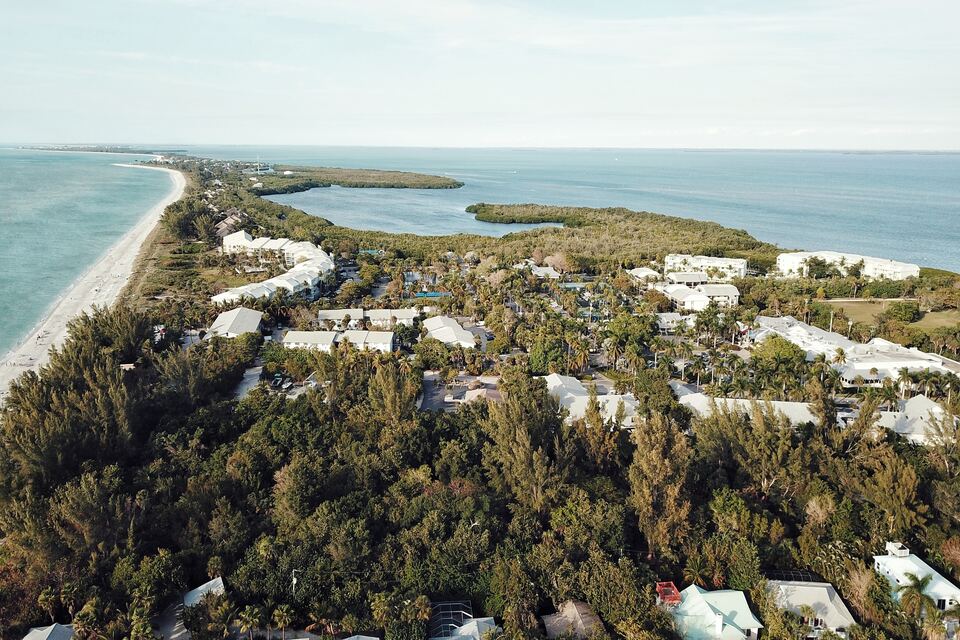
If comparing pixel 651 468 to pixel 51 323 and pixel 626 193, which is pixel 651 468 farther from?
pixel 626 193

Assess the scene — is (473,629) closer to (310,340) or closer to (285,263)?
(310,340)

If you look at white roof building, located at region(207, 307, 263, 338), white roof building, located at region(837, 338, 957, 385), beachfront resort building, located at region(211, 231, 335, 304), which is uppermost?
beachfront resort building, located at region(211, 231, 335, 304)

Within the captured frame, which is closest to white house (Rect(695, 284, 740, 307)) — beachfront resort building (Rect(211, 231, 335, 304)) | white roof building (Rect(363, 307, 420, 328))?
white roof building (Rect(363, 307, 420, 328))

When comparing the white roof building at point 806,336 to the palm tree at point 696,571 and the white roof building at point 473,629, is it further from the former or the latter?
the white roof building at point 473,629

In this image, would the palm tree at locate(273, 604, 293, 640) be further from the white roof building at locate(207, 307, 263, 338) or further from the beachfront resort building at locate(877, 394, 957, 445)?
the white roof building at locate(207, 307, 263, 338)

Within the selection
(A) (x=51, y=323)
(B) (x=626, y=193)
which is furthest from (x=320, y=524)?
(B) (x=626, y=193)

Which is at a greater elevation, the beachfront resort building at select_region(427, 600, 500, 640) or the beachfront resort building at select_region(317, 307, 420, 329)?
the beachfront resort building at select_region(317, 307, 420, 329)

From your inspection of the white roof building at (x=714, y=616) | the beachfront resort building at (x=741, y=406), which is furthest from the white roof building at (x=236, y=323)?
the white roof building at (x=714, y=616)

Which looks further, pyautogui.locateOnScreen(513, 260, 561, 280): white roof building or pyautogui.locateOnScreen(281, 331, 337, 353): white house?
pyautogui.locateOnScreen(513, 260, 561, 280): white roof building
